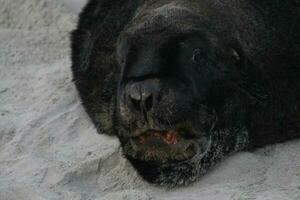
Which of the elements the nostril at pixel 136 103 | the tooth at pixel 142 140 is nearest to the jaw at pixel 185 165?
the tooth at pixel 142 140

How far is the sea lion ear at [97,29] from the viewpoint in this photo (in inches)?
247

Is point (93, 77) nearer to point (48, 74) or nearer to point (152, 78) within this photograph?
point (48, 74)

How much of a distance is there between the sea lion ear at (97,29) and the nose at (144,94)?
4.07ft

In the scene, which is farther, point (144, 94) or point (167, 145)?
point (167, 145)

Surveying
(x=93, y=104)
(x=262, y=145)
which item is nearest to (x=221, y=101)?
(x=262, y=145)

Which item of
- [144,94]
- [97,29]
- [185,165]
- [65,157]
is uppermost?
[144,94]

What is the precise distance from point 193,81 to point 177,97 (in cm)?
25

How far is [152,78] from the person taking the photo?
4922 millimetres

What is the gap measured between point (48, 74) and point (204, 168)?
2.34 m

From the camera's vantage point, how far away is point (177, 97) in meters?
4.91

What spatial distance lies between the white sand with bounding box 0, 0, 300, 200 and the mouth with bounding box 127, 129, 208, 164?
0.75 feet

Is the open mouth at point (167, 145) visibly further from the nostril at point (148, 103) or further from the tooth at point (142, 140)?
the nostril at point (148, 103)

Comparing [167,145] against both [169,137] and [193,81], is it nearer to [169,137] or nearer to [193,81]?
[169,137]

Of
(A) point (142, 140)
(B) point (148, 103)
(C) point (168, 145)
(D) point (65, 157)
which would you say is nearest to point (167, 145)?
(C) point (168, 145)
